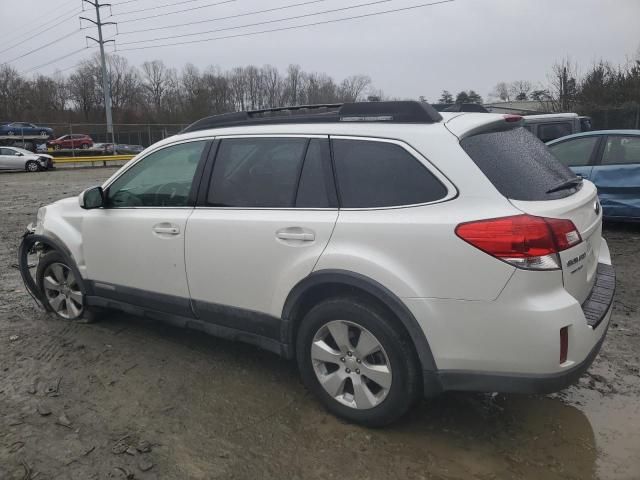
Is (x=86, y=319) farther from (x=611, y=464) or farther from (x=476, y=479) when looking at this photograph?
(x=611, y=464)

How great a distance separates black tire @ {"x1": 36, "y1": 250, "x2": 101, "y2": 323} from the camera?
466cm

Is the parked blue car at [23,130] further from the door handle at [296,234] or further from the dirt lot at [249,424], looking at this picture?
the door handle at [296,234]

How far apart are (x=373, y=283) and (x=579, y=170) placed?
6.29 meters

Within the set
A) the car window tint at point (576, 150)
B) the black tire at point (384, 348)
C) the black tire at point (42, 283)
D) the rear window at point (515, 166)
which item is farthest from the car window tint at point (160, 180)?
the car window tint at point (576, 150)

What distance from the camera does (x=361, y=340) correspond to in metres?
2.92

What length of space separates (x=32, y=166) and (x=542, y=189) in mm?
28900

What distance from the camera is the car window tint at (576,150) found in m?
7.91

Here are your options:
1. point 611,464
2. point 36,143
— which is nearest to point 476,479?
point 611,464

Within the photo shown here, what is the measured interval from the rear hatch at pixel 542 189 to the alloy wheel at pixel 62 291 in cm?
357

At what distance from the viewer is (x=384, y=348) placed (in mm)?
2822

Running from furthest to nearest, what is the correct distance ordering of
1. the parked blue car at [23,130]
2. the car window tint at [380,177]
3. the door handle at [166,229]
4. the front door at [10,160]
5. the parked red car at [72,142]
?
the parked red car at [72,142] < the parked blue car at [23,130] < the front door at [10,160] < the door handle at [166,229] < the car window tint at [380,177]

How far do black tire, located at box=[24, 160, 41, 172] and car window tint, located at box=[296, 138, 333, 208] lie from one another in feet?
91.1

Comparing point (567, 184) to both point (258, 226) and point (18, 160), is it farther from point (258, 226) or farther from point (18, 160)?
point (18, 160)

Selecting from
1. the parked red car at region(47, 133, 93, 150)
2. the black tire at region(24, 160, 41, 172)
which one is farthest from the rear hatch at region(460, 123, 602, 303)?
the parked red car at region(47, 133, 93, 150)
